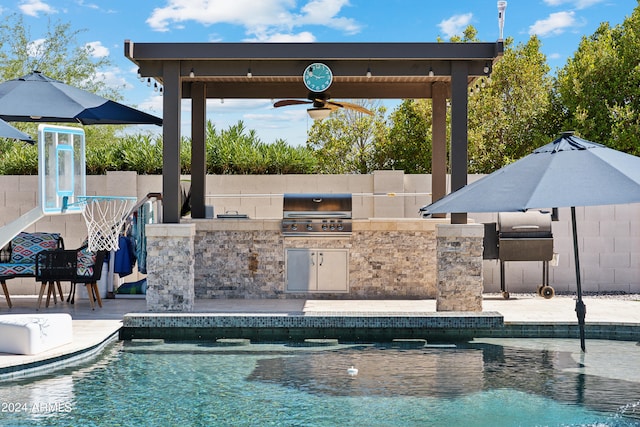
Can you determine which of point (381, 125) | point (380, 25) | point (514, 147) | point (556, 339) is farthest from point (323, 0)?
point (556, 339)

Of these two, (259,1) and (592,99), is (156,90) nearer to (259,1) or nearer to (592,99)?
(592,99)

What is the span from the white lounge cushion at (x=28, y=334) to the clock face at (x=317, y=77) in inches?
171

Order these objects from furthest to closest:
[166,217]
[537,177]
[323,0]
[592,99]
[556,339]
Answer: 1. [323,0]
2. [592,99]
3. [166,217]
4. [556,339]
5. [537,177]

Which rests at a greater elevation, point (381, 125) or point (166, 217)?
point (381, 125)

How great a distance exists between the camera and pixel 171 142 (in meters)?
9.73

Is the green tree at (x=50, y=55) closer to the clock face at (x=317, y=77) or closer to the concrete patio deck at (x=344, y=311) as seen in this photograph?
the concrete patio deck at (x=344, y=311)

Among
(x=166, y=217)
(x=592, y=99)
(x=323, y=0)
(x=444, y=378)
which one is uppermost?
(x=323, y=0)

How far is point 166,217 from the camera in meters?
9.85

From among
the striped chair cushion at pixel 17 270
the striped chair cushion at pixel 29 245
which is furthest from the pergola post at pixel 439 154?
the striped chair cushion at pixel 17 270

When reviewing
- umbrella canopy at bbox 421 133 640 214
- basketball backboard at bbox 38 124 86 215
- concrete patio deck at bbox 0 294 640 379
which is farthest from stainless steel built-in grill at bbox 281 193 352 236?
umbrella canopy at bbox 421 133 640 214

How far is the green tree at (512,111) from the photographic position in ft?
73.3

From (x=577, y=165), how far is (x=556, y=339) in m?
2.99

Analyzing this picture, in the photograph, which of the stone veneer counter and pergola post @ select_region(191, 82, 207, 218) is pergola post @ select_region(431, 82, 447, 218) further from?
pergola post @ select_region(191, 82, 207, 218)

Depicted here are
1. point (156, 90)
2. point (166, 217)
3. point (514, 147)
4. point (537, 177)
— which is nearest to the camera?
point (537, 177)
